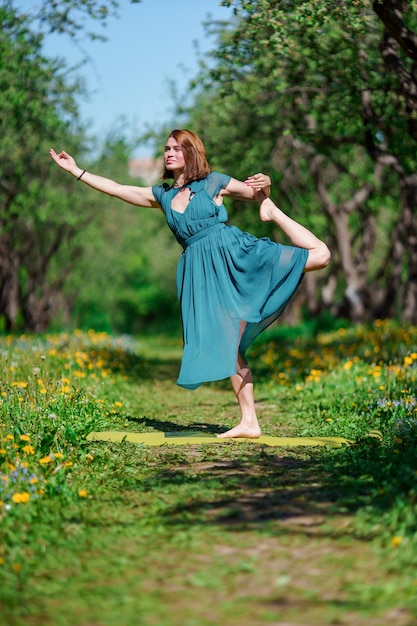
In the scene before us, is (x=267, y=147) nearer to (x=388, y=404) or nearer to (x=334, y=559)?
(x=388, y=404)

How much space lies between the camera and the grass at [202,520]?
10.6ft

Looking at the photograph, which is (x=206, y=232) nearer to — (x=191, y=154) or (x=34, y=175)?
(x=191, y=154)

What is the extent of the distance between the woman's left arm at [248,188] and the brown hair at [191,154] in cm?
25

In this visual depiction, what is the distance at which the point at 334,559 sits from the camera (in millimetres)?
3652

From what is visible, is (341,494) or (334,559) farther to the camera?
(341,494)

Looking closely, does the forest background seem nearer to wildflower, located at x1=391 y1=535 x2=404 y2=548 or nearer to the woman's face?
the woman's face

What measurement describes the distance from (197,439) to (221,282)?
4.22ft

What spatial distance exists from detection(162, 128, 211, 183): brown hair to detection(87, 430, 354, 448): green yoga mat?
2128 millimetres

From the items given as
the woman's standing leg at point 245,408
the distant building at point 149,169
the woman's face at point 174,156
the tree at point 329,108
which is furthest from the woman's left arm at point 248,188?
the distant building at point 149,169

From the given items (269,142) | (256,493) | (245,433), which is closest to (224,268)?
(245,433)

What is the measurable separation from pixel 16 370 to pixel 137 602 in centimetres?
624

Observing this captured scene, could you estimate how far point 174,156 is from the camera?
680 centimetres

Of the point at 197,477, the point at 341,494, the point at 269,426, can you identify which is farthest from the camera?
the point at 269,426

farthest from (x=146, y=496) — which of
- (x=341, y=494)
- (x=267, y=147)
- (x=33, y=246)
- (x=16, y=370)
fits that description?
(x=33, y=246)
